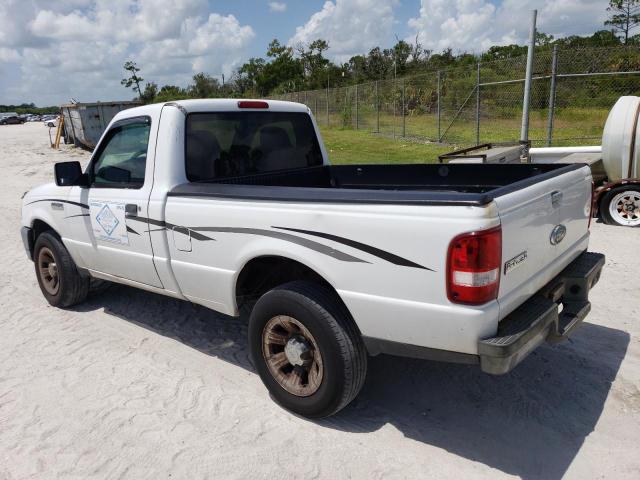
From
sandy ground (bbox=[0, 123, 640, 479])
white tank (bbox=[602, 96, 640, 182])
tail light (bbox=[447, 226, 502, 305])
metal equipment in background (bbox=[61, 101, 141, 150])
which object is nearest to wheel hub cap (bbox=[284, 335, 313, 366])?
sandy ground (bbox=[0, 123, 640, 479])

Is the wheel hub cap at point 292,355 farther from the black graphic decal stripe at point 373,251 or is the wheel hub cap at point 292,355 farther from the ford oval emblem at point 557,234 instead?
the ford oval emblem at point 557,234

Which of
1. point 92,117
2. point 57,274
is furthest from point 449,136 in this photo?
point 57,274

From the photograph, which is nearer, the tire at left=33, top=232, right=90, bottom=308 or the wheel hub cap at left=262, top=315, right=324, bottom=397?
the wheel hub cap at left=262, top=315, right=324, bottom=397

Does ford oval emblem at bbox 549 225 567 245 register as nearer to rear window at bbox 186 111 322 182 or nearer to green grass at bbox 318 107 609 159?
rear window at bbox 186 111 322 182

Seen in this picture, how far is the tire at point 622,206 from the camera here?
7492 millimetres

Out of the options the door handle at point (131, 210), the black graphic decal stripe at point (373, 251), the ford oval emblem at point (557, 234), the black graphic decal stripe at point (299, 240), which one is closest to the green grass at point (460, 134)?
→ the door handle at point (131, 210)

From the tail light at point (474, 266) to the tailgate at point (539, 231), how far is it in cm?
9

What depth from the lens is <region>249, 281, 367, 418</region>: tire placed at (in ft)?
10.2

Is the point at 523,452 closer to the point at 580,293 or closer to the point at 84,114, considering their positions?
the point at 580,293

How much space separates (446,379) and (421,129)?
58.3ft

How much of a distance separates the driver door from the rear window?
353 mm

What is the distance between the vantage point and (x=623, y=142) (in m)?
7.69

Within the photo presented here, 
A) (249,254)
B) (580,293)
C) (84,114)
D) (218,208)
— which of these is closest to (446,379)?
(580,293)

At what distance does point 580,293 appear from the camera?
11.5 ft
